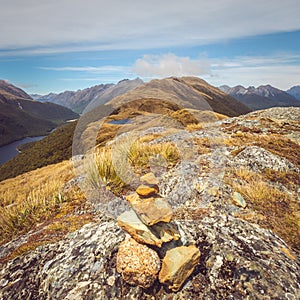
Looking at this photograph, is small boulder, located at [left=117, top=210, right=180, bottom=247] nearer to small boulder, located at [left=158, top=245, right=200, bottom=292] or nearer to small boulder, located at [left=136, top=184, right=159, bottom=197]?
small boulder, located at [left=158, top=245, right=200, bottom=292]

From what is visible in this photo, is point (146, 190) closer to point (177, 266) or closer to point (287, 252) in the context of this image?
point (177, 266)

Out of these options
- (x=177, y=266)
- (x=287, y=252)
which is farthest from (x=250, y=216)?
(x=177, y=266)

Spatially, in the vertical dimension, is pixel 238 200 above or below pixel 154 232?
below

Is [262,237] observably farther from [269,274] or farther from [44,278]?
[44,278]

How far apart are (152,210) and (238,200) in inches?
147

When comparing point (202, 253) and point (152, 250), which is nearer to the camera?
point (152, 250)

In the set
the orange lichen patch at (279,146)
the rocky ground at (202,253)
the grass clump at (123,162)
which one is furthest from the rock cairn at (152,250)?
the orange lichen patch at (279,146)

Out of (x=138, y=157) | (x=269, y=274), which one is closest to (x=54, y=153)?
(x=138, y=157)

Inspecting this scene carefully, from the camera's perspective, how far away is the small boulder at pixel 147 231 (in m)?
4.44

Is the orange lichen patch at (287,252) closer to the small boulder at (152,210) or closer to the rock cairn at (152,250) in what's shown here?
the rock cairn at (152,250)

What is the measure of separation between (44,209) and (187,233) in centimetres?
509

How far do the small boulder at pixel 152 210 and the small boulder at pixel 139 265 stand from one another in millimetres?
549

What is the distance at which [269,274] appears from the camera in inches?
167

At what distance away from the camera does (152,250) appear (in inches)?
172
